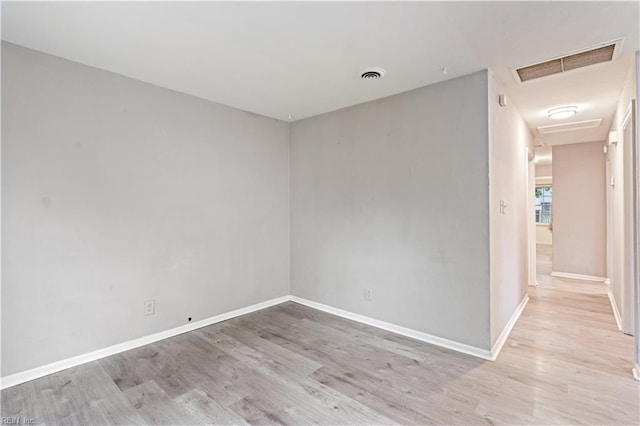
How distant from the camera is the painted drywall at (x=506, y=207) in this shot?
9.10 ft

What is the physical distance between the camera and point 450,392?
7.19ft

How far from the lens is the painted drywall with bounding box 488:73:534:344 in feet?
9.10

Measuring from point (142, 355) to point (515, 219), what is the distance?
13.5ft

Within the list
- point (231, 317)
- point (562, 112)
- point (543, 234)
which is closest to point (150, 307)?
point (231, 317)

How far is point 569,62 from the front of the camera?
253 cm

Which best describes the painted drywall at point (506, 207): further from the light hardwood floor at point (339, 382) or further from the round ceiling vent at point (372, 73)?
the round ceiling vent at point (372, 73)

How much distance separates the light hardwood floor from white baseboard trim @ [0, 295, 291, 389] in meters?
0.07

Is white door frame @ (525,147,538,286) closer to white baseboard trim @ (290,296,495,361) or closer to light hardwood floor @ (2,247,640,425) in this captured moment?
light hardwood floor @ (2,247,640,425)

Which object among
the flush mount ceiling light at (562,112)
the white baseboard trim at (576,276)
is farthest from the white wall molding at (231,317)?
the flush mount ceiling light at (562,112)

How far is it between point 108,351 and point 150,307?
461 mm

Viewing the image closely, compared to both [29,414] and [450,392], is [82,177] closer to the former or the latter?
[29,414]

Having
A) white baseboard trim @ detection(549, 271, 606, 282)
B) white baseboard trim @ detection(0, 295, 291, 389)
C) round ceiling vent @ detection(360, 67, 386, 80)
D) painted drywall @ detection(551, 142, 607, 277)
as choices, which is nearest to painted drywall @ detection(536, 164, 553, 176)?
painted drywall @ detection(551, 142, 607, 277)

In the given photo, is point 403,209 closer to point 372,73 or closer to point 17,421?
point 372,73

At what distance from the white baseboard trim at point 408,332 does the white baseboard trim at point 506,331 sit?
0.36 feet
